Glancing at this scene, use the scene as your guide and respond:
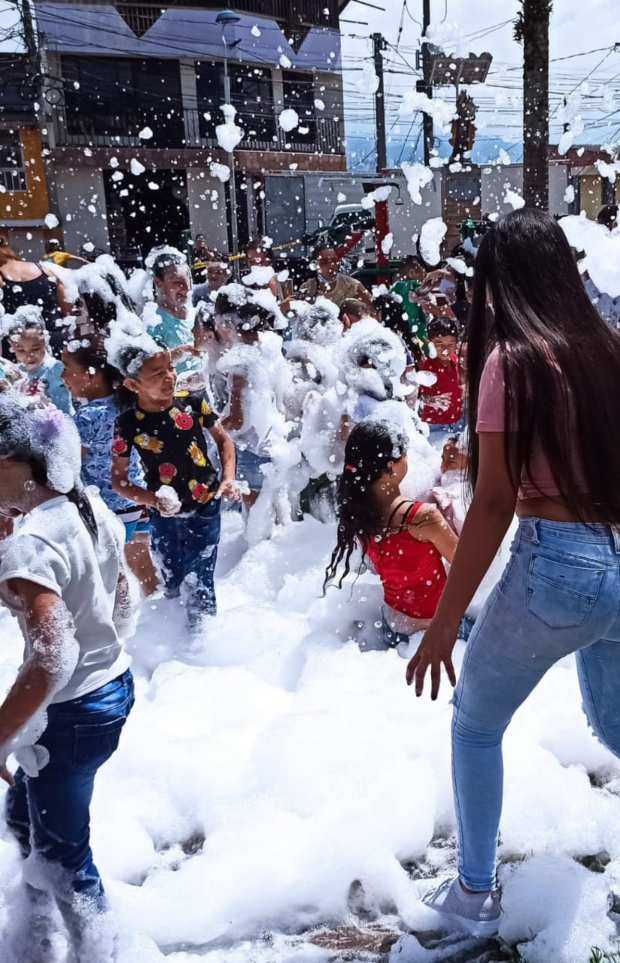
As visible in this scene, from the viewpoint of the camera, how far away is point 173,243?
90.6 ft

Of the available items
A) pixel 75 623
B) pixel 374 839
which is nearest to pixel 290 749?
pixel 374 839

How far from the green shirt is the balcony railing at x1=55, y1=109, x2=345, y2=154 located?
21.2m

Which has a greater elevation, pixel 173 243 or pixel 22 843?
pixel 173 243

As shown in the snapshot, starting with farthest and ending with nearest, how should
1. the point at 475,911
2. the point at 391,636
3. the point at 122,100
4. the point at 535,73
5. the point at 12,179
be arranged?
1. the point at 122,100
2. the point at 12,179
3. the point at 535,73
4. the point at 391,636
5. the point at 475,911

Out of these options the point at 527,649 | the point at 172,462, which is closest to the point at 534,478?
the point at 527,649

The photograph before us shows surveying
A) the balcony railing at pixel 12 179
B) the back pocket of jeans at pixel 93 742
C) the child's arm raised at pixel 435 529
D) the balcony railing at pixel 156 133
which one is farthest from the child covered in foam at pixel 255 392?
the balcony railing at pixel 156 133

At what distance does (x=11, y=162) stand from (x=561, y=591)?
27.2 meters

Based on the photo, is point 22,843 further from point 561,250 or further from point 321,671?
point 561,250

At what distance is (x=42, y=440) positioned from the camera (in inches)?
77.0

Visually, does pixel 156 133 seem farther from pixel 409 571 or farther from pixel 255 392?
pixel 409 571

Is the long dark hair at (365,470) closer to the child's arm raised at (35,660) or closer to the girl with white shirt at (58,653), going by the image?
the girl with white shirt at (58,653)

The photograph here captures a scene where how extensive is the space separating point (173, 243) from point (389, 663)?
84.6 ft

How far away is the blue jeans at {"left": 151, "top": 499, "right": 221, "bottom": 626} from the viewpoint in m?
4.01

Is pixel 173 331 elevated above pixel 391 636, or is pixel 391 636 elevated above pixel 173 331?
pixel 173 331
